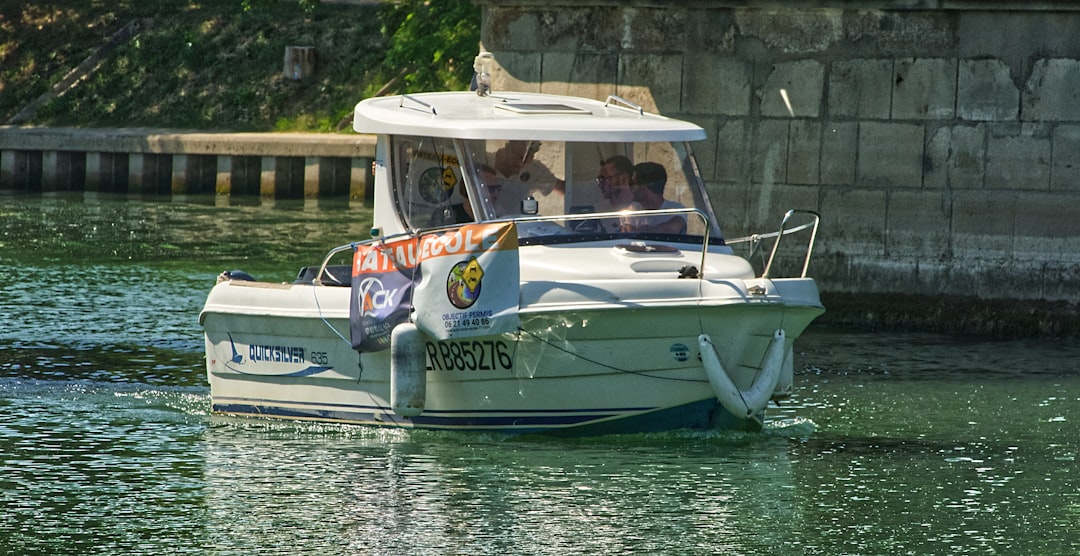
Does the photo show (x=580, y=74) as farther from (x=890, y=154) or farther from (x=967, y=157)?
(x=967, y=157)

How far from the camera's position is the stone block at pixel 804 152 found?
53.7 feet

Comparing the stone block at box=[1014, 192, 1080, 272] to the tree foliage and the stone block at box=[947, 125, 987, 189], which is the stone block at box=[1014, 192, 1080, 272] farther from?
the tree foliage

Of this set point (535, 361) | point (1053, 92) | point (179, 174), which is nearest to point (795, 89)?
point (1053, 92)

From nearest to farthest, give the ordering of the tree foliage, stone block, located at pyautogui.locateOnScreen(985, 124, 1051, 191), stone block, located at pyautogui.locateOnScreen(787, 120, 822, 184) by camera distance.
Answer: stone block, located at pyautogui.locateOnScreen(985, 124, 1051, 191), stone block, located at pyautogui.locateOnScreen(787, 120, 822, 184), the tree foliage

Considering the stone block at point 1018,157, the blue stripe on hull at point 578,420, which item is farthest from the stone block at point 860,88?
the blue stripe on hull at point 578,420

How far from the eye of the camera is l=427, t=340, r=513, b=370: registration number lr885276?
10477 millimetres

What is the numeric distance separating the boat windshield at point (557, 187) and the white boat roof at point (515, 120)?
0.16 m

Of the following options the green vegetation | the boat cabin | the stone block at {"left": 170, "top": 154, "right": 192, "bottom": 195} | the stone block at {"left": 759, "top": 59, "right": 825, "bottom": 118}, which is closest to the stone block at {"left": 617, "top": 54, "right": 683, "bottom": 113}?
the stone block at {"left": 759, "top": 59, "right": 825, "bottom": 118}

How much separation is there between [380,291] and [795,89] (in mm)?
6986

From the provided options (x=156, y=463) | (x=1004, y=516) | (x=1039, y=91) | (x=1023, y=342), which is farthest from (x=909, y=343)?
(x=156, y=463)

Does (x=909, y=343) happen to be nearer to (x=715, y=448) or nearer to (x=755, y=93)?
(x=755, y=93)

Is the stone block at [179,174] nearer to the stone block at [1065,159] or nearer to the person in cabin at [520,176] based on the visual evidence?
the stone block at [1065,159]

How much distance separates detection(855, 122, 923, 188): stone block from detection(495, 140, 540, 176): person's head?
580 cm

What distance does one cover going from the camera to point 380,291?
10.6 m
